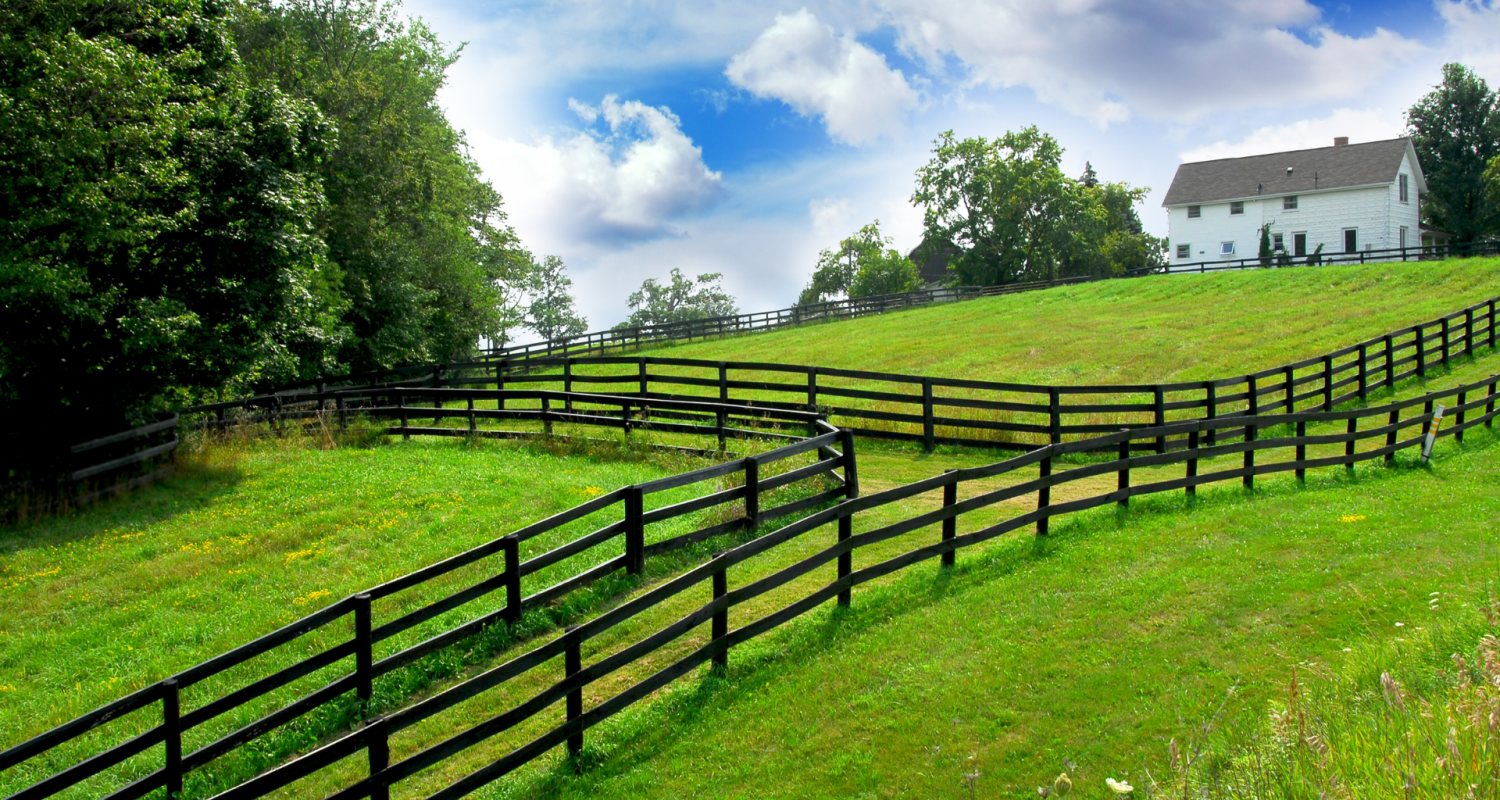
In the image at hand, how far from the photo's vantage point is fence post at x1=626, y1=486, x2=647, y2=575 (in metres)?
9.13

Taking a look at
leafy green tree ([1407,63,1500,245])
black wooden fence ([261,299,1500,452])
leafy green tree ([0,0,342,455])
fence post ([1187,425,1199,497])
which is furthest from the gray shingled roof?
leafy green tree ([0,0,342,455])

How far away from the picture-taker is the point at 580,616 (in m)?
9.23

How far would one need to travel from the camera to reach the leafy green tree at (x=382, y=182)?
30250mm

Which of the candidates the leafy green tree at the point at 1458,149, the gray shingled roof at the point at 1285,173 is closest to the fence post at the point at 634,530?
the gray shingled roof at the point at 1285,173

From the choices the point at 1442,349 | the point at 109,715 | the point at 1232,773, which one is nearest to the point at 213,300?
the point at 109,715

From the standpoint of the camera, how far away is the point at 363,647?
24.1 ft

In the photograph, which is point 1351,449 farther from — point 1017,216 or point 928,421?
point 1017,216

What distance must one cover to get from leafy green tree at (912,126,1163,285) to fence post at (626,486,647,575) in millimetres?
58757

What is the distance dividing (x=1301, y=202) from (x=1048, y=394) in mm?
43097

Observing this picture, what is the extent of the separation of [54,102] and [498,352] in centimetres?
2620

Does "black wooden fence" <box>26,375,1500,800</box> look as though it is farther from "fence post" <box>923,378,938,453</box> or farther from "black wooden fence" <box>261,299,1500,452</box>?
"fence post" <box>923,378,938,453</box>

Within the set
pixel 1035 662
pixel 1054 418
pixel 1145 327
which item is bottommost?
pixel 1035 662

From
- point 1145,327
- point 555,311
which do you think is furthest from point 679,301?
point 1145,327

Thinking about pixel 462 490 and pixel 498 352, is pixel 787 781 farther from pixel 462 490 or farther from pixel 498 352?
pixel 498 352
